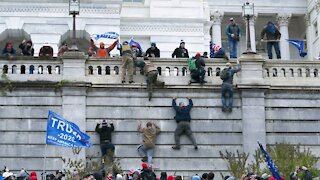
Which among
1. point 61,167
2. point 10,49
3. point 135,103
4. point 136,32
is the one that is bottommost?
point 61,167

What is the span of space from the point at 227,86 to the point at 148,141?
3.80m

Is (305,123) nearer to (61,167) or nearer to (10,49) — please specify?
(61,167)

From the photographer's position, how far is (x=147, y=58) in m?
38.1

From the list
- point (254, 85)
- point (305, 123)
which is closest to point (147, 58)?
point (254, 85)

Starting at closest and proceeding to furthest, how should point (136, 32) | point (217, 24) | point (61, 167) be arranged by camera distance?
point (61, 167)
point (136, 32)
point (217, 24)

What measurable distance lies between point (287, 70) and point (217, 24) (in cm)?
3955

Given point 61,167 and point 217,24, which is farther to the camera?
point 217,24

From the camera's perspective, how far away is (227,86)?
1475 inches

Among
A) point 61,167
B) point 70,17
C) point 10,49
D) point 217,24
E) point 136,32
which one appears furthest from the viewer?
point 217,24

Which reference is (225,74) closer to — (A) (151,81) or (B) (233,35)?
(A) (151,81)

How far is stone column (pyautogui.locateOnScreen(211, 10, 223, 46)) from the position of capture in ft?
249

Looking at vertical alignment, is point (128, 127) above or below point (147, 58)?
below

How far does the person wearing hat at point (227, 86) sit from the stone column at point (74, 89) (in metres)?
5.28

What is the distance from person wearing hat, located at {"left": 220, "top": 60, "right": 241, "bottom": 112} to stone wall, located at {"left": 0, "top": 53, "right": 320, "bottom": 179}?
0.28m
